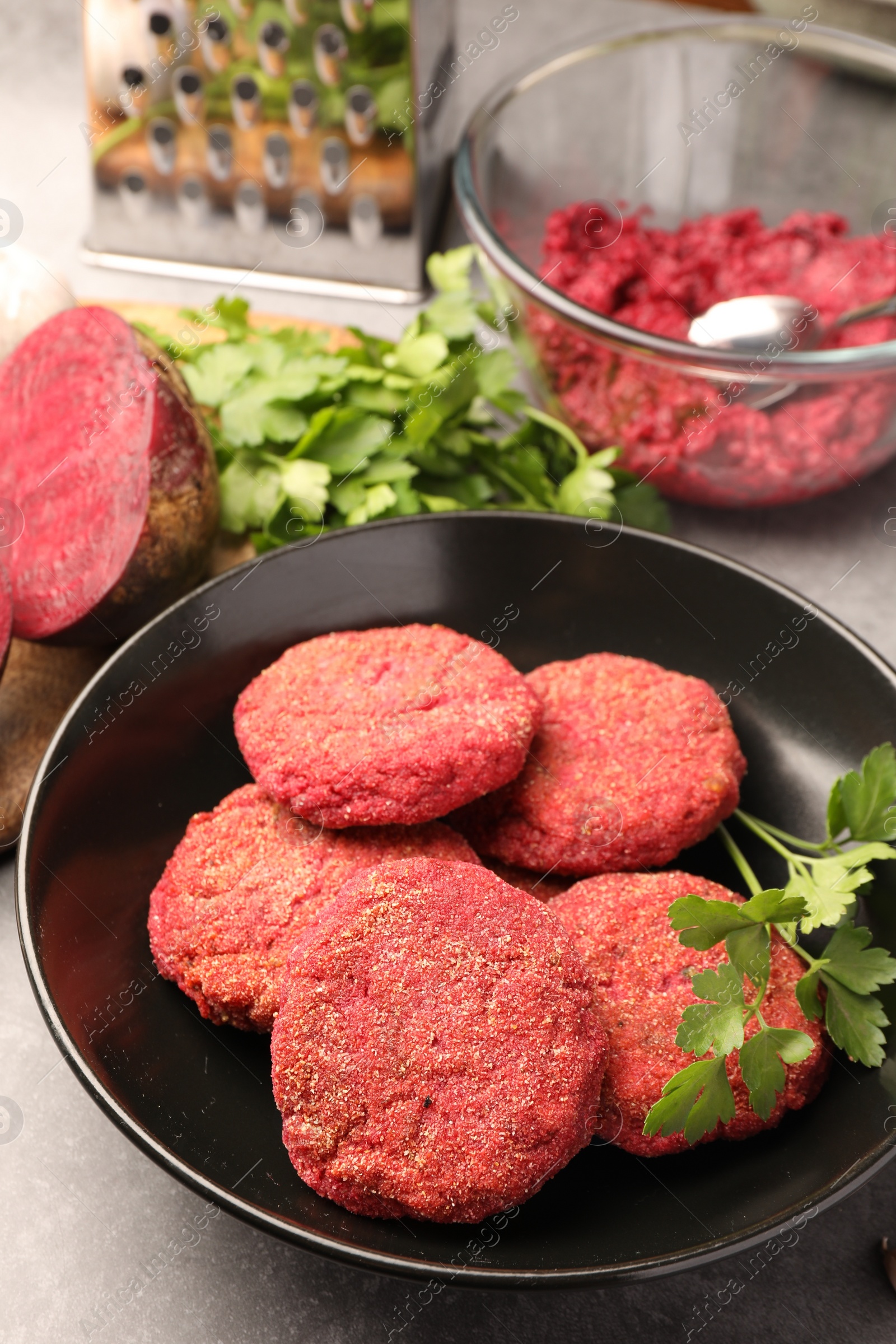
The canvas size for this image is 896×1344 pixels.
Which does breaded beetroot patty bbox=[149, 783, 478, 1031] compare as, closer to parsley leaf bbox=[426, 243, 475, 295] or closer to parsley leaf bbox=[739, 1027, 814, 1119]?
parsley leaf bbox=[739, 1027, 814, 1119]

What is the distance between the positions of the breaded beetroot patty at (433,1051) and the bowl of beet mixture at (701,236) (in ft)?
3.79

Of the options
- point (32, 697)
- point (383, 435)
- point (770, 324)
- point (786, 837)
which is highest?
point (770, 324)

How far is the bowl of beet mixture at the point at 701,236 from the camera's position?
210cm

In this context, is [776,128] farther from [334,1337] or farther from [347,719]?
[334,1337]

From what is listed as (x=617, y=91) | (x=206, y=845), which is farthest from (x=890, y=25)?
(x=206, y=845)

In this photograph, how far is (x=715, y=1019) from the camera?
1.28 meters

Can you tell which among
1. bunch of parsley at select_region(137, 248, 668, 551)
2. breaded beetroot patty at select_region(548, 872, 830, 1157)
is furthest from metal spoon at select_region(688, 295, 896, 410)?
breaded beetroot patty at select_region(548, 872, 830, 1157)

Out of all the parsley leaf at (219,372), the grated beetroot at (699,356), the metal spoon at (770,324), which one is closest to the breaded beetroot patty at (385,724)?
the parsley leaf at (219,372)

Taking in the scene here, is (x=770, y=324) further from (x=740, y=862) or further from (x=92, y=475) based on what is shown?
(x=92, y=475)

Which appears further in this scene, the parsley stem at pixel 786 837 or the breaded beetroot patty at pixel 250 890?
the parsley stem at pixel 786 837

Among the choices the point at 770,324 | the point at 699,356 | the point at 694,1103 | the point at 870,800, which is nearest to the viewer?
the point at 694,1103

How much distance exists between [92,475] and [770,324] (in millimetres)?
1356

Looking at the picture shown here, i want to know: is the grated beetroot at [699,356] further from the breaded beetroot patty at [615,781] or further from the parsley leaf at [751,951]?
the parsley leaf at [751,951]

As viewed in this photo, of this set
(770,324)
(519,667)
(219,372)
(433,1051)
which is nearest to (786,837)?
(519,667)
